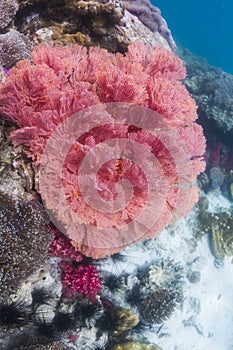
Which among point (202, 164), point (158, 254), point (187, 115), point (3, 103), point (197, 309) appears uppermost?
point (187, 115)

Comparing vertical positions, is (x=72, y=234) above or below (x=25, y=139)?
below

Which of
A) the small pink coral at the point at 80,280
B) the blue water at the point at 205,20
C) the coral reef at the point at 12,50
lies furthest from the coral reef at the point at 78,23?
the blue water at the point at 205,20

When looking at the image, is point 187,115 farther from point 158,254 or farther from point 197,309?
point 197,309

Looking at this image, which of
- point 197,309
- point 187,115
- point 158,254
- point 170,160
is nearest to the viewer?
point 170,160

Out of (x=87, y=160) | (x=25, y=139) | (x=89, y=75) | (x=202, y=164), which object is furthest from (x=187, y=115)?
(x=25, y=139)

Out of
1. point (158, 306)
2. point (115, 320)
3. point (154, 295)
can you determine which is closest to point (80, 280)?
point (115, 320)

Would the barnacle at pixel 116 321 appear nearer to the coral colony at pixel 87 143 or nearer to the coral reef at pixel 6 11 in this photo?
the coral colony at pixel 87 143
